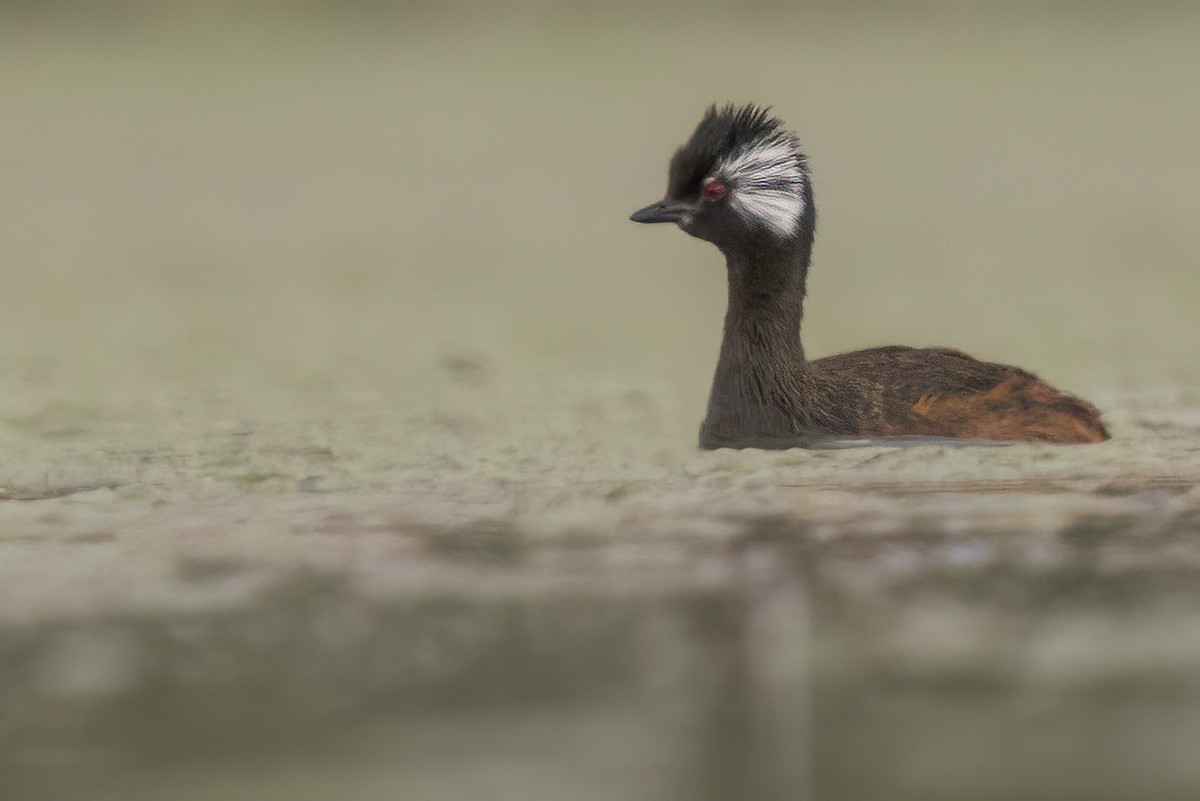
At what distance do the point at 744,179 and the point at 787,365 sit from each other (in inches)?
29.7

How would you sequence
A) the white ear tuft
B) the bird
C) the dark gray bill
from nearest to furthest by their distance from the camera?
1. the bird
2. the white ear tuft
3. the dark gray bill

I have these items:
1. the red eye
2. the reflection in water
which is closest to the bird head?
the red eye

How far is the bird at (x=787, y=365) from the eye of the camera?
7844 mm

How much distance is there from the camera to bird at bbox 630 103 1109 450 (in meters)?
7.84

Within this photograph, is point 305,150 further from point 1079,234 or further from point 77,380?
point 77,380

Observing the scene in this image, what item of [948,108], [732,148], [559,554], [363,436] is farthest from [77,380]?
[948,108]

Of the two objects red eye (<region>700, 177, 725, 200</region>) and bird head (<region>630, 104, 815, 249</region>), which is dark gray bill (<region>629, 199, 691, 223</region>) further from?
red eye (<region>700, 177, 725, 200</region>)

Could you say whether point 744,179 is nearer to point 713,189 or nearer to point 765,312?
point 713,189

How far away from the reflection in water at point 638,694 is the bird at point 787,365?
2133mm

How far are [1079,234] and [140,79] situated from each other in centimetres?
1308

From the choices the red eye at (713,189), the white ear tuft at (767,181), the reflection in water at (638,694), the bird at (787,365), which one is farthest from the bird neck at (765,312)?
the reflection in water at (638,694)

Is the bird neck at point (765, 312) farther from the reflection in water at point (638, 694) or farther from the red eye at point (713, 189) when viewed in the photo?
the reflection in water at point (638, 694)

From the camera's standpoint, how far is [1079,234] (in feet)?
47.8

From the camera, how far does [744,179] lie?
8039 millimetres
